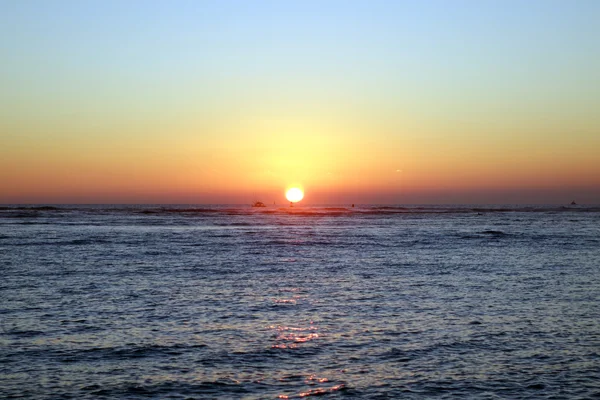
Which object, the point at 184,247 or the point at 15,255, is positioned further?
the point at 184,247

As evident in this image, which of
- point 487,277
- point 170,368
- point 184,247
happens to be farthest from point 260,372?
point 184,247

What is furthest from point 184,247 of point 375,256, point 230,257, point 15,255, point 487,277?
point 487,277

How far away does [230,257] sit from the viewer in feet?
129

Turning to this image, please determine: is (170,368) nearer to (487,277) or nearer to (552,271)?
(487,277)

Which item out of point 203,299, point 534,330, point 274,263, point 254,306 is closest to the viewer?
point 534,330

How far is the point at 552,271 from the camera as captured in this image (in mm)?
31641

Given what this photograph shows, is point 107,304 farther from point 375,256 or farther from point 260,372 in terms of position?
point 375,256

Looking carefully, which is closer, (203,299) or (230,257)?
(203,299)

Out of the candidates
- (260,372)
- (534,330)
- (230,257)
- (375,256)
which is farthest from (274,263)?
(260,372)

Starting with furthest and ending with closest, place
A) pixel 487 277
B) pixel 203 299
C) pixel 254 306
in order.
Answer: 1. pixel 487 277
2. pixel 203 299
3. pixel 254 306

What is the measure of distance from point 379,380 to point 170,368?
4.60 metres

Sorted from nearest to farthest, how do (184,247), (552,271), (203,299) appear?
(203,299) < (552,271) < (184,247)

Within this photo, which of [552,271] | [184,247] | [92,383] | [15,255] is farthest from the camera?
[184,247]

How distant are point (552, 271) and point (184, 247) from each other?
91.5ft
